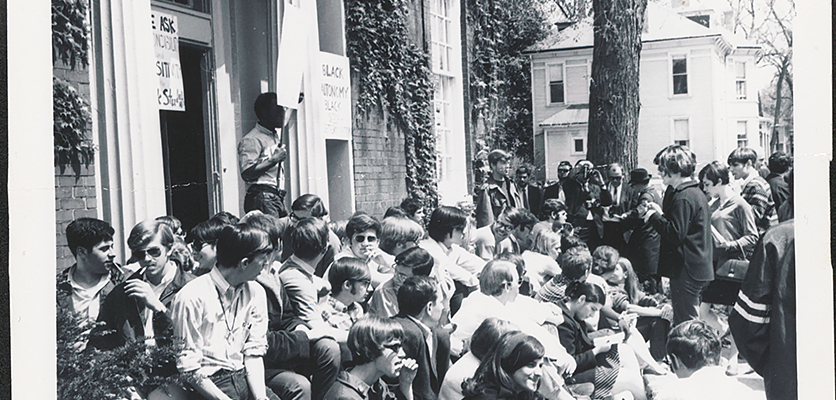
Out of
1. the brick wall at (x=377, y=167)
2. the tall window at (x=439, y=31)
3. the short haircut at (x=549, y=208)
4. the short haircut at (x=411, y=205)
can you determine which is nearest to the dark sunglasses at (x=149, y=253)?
the brick wall at (x=377, y=167)

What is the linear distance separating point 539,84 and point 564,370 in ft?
5.20

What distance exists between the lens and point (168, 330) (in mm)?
4070

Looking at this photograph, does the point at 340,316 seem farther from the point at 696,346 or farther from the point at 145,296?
the point at 696,346

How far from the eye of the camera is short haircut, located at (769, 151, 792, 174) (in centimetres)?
445

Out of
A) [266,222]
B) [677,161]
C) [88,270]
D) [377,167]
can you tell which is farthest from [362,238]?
[677,161]

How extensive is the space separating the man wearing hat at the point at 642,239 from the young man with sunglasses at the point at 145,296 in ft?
7.76

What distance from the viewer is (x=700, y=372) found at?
4.22 metres

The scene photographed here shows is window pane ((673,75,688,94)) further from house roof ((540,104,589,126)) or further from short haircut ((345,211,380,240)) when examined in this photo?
short haircut ((345,211,380,240))

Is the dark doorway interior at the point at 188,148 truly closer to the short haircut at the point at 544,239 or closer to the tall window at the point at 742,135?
the short haircut at the point at 544,239

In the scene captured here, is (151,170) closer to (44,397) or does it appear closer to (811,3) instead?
(44,397)

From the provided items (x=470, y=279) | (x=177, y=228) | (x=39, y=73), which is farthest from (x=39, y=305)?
(x=470, y=279)

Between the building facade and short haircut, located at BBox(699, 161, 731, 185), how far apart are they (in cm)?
4

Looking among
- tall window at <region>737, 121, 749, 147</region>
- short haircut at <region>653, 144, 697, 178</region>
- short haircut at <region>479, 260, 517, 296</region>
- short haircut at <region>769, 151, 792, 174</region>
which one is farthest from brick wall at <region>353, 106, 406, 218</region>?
short haircut at <region>769, 151, 792, 174</region>

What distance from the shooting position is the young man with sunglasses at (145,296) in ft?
13.3
